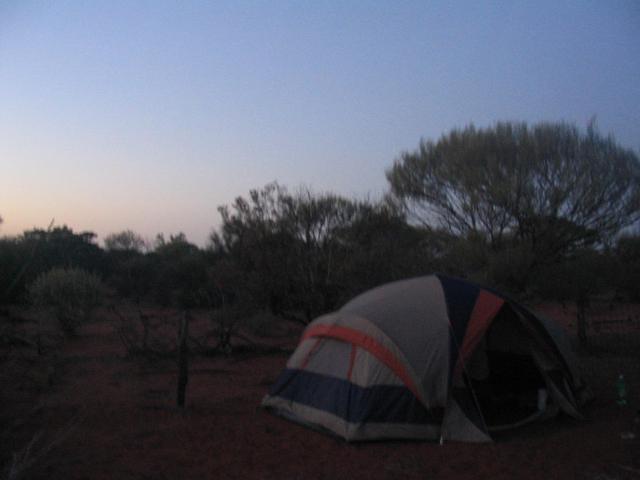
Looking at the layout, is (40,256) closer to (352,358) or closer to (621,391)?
(352,358)

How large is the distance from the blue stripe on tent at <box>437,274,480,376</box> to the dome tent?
15 millimetres

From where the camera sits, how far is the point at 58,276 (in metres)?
16.1

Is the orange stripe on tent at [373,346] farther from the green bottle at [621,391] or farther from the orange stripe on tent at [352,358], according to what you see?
the green bottle at [621,391]

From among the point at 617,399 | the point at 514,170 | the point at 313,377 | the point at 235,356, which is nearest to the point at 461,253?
the point at 514,170

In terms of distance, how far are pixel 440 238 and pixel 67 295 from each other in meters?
11.9

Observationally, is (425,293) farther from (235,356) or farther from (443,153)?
(443,153)

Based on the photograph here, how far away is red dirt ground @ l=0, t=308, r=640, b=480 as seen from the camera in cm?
635

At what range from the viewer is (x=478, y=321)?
26.5 ft

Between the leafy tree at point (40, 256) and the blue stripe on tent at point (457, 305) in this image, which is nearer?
the blue stripe on tent at point (457, 305)

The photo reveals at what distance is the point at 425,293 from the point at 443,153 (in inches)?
561

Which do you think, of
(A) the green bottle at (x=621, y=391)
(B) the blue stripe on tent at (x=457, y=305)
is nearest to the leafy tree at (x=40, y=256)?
(B) the blue stripe on tent at (x=457, y=305)

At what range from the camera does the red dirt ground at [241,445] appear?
250 inches

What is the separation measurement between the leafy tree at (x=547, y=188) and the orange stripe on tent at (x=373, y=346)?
1211 centimetres

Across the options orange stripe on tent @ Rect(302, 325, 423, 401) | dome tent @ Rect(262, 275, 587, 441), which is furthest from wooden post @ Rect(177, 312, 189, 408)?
orange stripe on tent @ Rect(302, 325, 423, 401)
